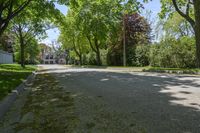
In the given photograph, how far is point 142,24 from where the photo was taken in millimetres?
52750

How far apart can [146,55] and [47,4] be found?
1892 centimetres

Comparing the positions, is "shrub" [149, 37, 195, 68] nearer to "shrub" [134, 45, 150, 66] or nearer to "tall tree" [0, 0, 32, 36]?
"shrub" [134, 45, 150, 66]

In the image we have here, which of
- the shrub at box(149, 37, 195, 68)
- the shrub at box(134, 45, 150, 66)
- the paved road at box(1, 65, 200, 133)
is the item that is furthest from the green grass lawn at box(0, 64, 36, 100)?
the shrub at box(134, 45, 150, 66)

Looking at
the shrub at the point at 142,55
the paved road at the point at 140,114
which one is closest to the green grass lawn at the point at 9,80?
the paved road at the point at 140,114

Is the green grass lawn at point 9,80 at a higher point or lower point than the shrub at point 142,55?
lower

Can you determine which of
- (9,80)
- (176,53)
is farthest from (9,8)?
(176,53)

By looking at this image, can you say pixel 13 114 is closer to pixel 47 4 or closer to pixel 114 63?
pixel 47 4

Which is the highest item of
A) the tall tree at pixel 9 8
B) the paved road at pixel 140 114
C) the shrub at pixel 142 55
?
the tall tree at pixel 9 8

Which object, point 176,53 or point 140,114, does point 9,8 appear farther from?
point 140,114

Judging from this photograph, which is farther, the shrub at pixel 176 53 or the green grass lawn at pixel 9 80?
the shrub at pixel 176 53

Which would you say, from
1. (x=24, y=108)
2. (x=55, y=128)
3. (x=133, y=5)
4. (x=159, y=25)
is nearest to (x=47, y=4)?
(x=133, y=5)

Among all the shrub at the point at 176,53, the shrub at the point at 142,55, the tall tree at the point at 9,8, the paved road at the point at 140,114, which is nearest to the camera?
the paved road at the point at 140,114

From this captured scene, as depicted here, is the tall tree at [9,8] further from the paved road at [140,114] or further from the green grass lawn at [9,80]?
the paved road at [140,114]

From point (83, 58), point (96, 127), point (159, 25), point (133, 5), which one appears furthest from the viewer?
point (83, 58)
